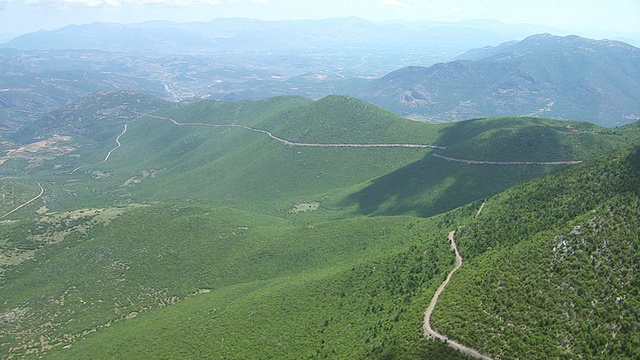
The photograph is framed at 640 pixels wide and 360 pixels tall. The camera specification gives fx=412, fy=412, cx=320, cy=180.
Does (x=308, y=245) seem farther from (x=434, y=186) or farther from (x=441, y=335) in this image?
(x=441, y=335)

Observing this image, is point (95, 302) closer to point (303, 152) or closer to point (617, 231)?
point (617, 231)

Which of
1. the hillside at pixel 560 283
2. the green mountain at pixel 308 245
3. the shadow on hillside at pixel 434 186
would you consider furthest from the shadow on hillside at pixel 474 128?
the hillside at pixel 560 283

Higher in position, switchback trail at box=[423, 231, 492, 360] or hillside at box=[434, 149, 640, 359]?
hillside at box=[434, 149, 640, 359]

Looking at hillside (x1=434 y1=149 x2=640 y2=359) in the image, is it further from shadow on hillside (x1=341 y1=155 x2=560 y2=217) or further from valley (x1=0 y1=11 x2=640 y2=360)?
shadow on hillside (x1=341 y1=155 x2=560 y2=217)

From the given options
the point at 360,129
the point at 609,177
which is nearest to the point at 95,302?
the point at 609,177

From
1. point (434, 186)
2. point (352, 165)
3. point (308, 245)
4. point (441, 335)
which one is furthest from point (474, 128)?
point (441, 335)

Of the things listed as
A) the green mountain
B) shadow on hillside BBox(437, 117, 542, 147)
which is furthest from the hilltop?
the green mountain

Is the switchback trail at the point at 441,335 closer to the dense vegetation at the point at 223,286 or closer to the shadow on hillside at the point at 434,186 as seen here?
the dense vegetation at the point at 223,286
